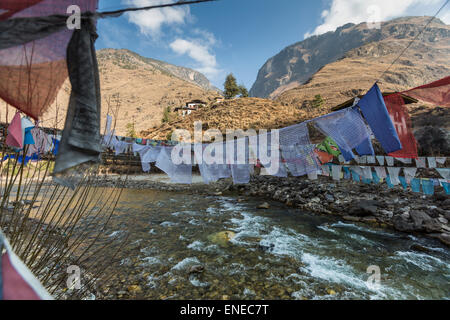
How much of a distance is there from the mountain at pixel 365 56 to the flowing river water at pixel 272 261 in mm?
60770

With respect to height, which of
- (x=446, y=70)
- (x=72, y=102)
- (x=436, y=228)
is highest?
(x=446, y=70)

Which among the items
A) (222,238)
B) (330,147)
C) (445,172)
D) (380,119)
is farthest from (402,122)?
(222,238)

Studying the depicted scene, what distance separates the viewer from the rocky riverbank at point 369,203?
599cm

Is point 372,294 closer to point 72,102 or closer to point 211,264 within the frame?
point 211,264

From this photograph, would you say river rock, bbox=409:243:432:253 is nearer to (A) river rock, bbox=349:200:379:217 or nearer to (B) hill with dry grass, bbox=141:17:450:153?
(A) river rock, bbox=349:200:379:217

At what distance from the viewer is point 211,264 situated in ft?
14.0

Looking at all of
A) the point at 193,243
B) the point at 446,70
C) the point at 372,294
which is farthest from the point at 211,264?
the point at 446,70

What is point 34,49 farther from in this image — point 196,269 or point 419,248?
point 419,248

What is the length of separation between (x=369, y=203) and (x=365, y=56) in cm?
9900

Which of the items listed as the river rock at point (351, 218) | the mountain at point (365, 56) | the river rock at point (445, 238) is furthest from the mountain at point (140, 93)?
the river rock at point (445, 238)

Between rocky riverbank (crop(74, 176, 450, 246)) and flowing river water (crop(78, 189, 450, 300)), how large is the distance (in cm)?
54

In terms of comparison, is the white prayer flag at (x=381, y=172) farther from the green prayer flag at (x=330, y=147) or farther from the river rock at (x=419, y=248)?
the river rock at (x=419, y=248)

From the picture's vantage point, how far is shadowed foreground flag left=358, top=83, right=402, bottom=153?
389cm
